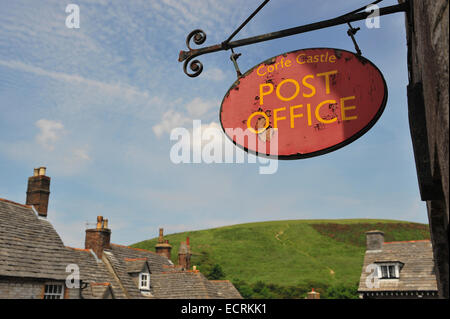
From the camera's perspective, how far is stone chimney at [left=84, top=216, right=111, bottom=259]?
25.1 meters

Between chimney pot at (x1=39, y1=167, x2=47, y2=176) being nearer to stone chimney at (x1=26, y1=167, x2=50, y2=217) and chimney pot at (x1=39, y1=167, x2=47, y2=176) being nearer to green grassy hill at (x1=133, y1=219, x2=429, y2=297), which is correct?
stone chimney at (x1=26, y1=167, x2=50, y2=217)

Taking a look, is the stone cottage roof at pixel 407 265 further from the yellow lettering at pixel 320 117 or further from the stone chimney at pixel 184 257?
the yellow lettering at pixel 320 117

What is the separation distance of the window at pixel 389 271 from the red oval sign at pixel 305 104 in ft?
86.0

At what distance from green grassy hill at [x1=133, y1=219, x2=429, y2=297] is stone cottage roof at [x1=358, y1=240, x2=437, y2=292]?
1176 inches

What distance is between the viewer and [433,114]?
230 cm

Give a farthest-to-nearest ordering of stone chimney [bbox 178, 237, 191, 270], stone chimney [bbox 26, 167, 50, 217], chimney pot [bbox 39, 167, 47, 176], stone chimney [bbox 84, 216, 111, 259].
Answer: stone chimney [bbox 178, 237, 191, 270]
stone chimney [bbox 84, 216, 111, 259]
chimney pot [bbox 39, 167, 47, 176]
stone chimney [bbox 26, 167, 50, 217]

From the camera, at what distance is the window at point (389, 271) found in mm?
26672

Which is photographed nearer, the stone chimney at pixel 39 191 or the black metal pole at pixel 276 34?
the black metal pole at pixel 276 34

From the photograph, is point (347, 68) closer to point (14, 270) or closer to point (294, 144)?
point (294, 144)

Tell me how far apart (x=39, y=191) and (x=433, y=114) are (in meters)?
21.0

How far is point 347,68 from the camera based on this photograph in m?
3.55

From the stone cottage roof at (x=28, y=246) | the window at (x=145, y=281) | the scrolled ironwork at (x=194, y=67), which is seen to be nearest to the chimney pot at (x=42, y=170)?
the stone cottage roof at (x=28, y=246)

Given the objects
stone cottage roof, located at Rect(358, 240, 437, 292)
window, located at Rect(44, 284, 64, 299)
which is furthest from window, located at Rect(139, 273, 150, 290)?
stone cottage roof, located at Rect(358, 240, 437, 292)

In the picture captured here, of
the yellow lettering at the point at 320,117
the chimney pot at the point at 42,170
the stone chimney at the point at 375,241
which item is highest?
the chimney pot at the point at 42,170
